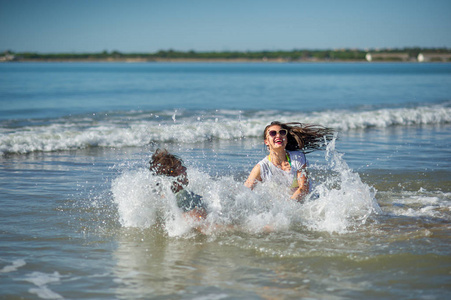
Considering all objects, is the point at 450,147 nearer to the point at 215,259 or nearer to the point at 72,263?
the point at 215,259

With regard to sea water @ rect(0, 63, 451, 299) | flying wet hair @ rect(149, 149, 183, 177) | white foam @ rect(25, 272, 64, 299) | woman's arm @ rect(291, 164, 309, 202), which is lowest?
white foam @ rect(25, 272, 64, 299)

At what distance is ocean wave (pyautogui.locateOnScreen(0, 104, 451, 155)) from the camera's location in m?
13.4

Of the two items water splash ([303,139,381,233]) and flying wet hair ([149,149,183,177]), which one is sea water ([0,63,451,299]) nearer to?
water splash ([303,139,381,233])

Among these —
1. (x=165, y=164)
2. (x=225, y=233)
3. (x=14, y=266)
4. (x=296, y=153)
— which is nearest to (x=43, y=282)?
(x=14, y=266)

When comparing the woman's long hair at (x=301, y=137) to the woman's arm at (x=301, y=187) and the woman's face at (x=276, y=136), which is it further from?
the woman's arm at (x=301, y=187)

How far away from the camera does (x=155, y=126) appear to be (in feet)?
52.9

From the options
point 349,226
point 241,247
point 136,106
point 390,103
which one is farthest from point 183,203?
point 390,103

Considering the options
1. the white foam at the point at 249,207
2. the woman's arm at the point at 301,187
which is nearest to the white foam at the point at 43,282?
the white foam at the point at 249,207

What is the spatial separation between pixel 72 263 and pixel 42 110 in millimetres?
18343

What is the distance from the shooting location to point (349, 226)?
6.24 meters

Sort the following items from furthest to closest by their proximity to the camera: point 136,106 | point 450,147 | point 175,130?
point 136,106
point 175,130
point 450,147

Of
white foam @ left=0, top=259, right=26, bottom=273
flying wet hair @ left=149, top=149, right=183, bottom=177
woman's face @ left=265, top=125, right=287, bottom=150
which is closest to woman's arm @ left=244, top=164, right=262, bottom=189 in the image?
woman's face @ left=265, top=125, right=287, bottom=150

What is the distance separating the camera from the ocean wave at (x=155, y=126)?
529 inches

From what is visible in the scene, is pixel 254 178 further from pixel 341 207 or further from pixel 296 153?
pixel 341 207
